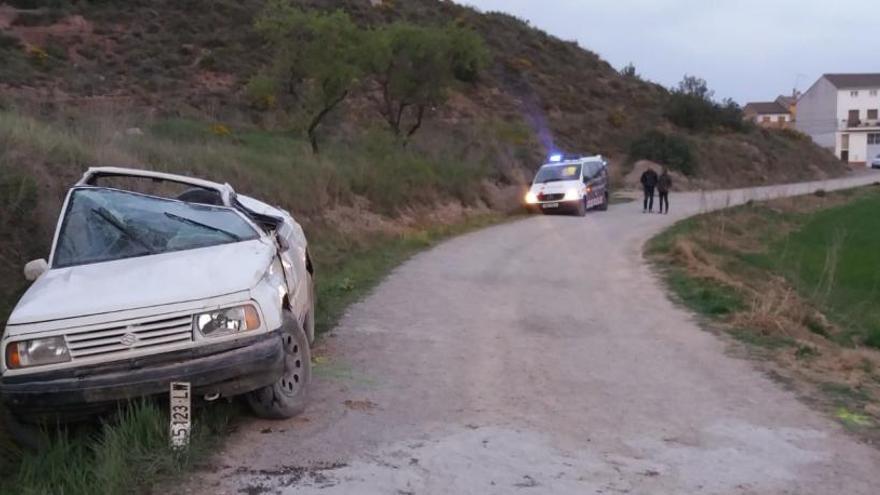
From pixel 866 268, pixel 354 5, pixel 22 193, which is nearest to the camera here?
pixel 22 193

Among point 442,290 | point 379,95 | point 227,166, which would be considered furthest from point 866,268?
point 379,95

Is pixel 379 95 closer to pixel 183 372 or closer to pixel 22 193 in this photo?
pixel 22 193

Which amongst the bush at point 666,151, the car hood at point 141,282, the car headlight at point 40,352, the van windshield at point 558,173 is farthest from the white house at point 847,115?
the car headlight at point 40,352

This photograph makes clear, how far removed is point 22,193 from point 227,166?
7720mm

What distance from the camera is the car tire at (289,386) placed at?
273 inches

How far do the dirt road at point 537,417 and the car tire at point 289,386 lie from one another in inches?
5.0

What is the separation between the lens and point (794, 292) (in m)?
13.9

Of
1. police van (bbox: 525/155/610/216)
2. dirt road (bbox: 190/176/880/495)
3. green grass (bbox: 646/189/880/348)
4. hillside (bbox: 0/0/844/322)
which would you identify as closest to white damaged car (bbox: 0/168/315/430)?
dirt road (bbox: 190/176/880/495)

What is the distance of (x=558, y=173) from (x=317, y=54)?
30.6ft

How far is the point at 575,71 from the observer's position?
227 feet

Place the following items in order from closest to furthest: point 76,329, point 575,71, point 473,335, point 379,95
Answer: point 76,329, point 473,335, point 379,95, point 575,71

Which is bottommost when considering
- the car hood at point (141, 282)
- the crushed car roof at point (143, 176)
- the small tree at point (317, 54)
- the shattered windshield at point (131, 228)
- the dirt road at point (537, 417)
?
the dirt road at point (537, 417)

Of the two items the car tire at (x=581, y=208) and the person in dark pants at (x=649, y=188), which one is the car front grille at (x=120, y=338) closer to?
the car tire at (x=581, y=208)

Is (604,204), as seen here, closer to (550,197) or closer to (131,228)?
(550,197)
